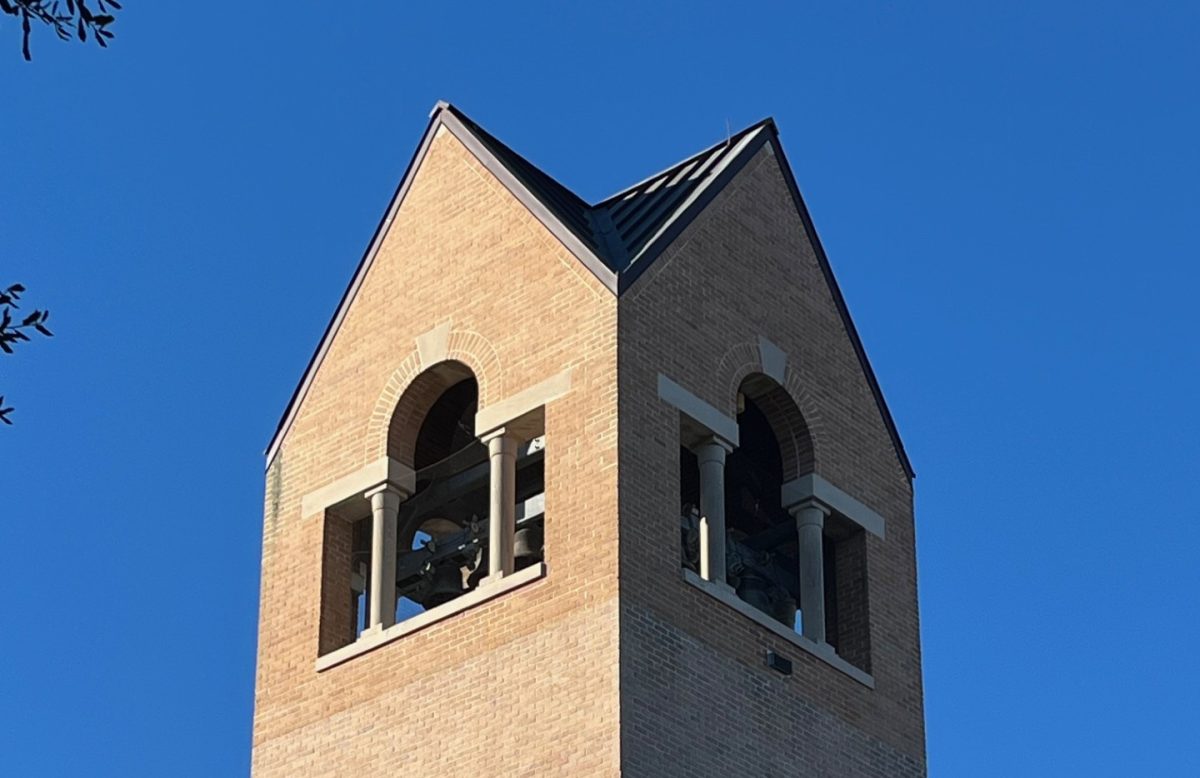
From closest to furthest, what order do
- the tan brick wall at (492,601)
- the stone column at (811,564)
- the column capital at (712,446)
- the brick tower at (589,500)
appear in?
1. the tan brick wall at (492,601)
2. the brick tower at (589,500)
3. the column capital at (712,446)
4. the stone column at (811,564)

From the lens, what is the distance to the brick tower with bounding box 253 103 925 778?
26.0 metres

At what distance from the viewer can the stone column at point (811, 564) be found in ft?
92.5

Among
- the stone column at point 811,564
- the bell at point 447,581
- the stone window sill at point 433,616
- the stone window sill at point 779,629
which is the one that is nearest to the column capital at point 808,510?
the stone column at point 811,564

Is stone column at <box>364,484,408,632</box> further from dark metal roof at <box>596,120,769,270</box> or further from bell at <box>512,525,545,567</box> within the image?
dark metal roof at <box>596,120,769,270</box>

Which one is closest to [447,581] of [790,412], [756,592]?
[756,592]

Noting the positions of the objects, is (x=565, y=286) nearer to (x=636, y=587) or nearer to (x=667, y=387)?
(x=667, y=387)

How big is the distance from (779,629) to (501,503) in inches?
123

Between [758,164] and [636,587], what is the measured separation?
708 centimetres

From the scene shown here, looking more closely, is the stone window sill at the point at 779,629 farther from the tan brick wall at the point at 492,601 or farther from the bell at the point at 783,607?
the tan brick wall at the point at 492,601

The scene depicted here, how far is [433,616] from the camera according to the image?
27281 millimetres

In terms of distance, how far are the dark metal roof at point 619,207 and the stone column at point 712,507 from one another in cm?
206

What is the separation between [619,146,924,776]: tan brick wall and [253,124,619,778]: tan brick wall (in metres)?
0.41

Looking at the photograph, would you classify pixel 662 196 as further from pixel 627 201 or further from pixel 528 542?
pixel 528 542

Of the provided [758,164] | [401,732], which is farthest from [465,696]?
[758,164]
